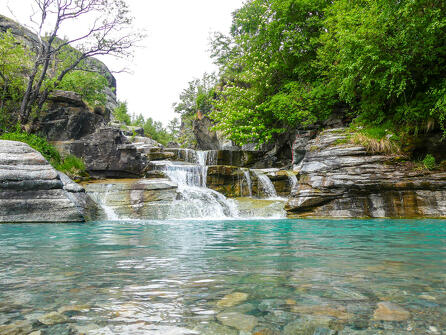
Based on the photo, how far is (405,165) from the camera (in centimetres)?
1084

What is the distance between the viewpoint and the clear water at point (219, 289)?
155 cm

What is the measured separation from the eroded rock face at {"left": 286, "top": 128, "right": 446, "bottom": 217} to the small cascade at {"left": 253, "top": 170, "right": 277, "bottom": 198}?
10.4 feet

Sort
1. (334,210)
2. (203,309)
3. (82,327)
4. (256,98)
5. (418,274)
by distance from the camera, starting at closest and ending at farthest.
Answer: (82,327) < (203,309) < (418,274) < (334,210) < (256,98)

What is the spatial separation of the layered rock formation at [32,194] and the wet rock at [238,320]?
885 centimetres

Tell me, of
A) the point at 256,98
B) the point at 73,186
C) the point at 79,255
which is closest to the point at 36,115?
the point at 73,186

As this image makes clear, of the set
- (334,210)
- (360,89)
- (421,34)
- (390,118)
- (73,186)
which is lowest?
(334,210)

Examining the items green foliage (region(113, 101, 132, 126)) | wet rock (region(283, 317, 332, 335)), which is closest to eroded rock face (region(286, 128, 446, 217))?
wet rock (region(283, 317, 332, 335))

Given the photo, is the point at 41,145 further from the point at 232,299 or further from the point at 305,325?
the point at 305,325

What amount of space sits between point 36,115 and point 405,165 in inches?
848

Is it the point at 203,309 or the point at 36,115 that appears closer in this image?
the point at 203,309

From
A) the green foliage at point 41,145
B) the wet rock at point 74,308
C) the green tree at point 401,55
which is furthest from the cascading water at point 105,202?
the green tree at point 401,55

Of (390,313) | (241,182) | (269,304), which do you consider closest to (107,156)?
(241,182)

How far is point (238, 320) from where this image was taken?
1597 millimetres

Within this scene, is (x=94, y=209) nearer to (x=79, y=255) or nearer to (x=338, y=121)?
(x=79, y=255)
